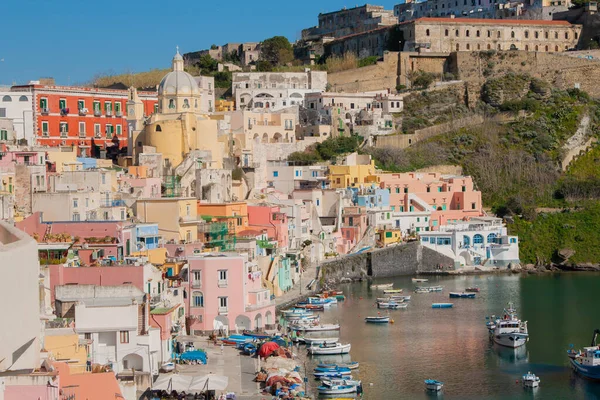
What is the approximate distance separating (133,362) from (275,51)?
184 feet

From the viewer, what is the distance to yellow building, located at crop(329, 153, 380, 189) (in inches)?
2235

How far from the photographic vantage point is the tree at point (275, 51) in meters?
76.8

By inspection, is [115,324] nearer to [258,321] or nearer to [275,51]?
[258,321]

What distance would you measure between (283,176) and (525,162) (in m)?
15.9

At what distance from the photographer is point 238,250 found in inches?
1484

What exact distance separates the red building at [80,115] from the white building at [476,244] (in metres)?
16.1

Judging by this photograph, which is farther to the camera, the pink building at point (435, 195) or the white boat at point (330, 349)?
the pink building at point (435, 195)

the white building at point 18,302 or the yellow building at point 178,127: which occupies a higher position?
the yellow building at point 178,127

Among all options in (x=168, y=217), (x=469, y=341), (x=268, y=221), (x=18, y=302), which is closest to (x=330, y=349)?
(x=469, y=341)

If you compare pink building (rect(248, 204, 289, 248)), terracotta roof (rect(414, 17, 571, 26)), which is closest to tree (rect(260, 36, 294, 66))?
terracotta roof (rect(414, 17, 571, 26))

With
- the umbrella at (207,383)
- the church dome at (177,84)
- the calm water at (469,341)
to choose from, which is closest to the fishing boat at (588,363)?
the calm water at (469,341)

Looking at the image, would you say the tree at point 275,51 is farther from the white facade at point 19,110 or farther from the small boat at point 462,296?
the small boat at point 462,296

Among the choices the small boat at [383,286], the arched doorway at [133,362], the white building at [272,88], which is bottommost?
the small boat at [383,286]

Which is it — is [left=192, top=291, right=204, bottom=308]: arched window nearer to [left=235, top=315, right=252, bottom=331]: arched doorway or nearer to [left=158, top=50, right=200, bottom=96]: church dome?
[left=235, top=315, right=252, bottom=331]: arched doorway
